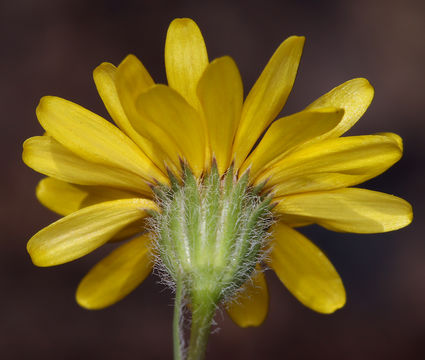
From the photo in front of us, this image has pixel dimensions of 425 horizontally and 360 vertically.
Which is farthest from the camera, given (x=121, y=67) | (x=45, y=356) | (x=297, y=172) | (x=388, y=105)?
(x=388, y=105)

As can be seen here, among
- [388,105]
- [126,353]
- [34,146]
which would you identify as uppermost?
[34,146]

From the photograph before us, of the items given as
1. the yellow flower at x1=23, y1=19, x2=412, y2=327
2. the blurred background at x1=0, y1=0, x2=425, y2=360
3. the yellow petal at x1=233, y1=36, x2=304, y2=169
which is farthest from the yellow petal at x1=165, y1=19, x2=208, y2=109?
the blurred background at x1=0, y1=0, x2=425, y2=360

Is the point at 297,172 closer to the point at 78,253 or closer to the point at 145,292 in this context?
the point at 78,253

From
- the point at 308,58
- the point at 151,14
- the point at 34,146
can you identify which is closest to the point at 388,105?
the point at 308,58

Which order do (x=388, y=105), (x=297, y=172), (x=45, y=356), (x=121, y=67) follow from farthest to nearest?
(x=388, y=105) < (x=45, y=356) < (x=297, y=172) < (x=121, y=67)

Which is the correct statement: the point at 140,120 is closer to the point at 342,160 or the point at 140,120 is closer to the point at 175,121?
the point at 175,121

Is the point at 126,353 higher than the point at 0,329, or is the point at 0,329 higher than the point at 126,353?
the point at 0,329

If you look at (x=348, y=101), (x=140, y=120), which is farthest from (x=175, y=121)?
(x=348, y=101)
